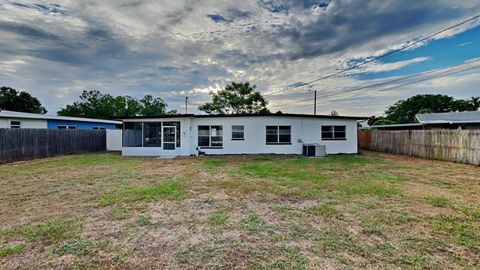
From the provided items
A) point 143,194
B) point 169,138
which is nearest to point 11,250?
point 143,194

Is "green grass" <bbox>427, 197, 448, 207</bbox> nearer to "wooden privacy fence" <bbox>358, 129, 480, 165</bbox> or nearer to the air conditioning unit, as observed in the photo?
"wooden privacy fence" <bbox>358, 129, 480, 165</bbox>

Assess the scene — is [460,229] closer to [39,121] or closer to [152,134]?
[152,134]

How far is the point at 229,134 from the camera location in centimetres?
1628

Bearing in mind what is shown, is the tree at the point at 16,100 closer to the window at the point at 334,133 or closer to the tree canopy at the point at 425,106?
the window at the point at 334,133

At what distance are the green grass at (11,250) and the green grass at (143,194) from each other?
2.00 m

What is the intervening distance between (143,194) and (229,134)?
10491 millimetres

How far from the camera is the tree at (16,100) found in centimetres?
3269

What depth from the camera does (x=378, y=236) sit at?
11.9 feet

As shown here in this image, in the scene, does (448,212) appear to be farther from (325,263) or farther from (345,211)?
(325,263)

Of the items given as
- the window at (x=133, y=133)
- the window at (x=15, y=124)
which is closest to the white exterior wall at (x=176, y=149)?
the window at (x=133, y=133)

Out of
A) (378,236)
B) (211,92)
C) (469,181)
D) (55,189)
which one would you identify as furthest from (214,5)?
(211,92)

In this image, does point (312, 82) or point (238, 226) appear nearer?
point (238, 226)

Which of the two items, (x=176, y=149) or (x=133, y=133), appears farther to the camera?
(x=133, y=133)

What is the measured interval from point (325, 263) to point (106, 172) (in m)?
9.15
